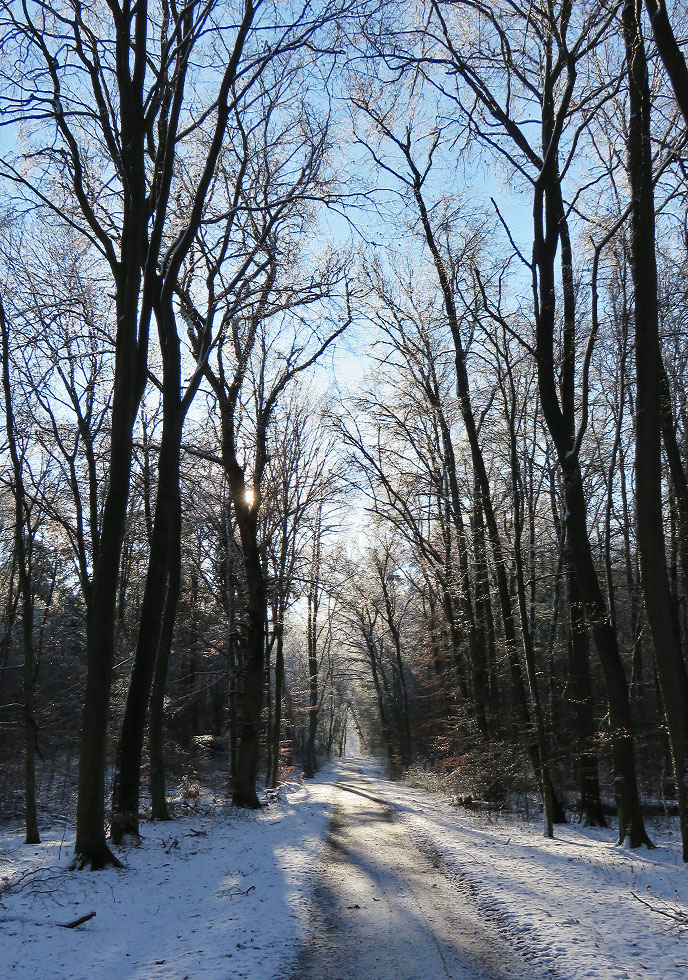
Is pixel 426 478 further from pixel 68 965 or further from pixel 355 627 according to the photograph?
pixel 355 627

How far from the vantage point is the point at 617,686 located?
404 inches

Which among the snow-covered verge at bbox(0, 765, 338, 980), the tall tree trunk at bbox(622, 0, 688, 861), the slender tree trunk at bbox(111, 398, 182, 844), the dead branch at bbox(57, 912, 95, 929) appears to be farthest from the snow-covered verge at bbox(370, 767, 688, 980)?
the slender tree trunk at bbox(111, 398, 182, 844)

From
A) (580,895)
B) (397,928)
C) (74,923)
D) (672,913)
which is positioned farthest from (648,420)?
(74,923)

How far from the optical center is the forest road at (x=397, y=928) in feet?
15.4

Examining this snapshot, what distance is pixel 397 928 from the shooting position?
5.67 meters

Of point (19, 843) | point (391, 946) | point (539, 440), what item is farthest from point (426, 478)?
point (391, 946)

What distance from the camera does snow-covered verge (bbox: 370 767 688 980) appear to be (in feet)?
15.9

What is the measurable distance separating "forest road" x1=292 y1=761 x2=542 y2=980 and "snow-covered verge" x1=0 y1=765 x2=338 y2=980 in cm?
28

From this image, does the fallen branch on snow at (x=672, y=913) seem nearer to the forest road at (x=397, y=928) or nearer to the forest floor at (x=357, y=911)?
the forest floor at (x=357, y=911)

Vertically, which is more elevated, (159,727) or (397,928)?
(159,727)

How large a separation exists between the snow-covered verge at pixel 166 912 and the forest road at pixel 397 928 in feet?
0.93

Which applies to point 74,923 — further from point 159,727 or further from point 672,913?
point 159,727

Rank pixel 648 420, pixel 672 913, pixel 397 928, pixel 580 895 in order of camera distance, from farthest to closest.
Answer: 1. pixel 648 420
2. pixel 580 895
3. pixel 672 913
4. pixel 397 928

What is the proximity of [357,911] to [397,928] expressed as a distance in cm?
77
